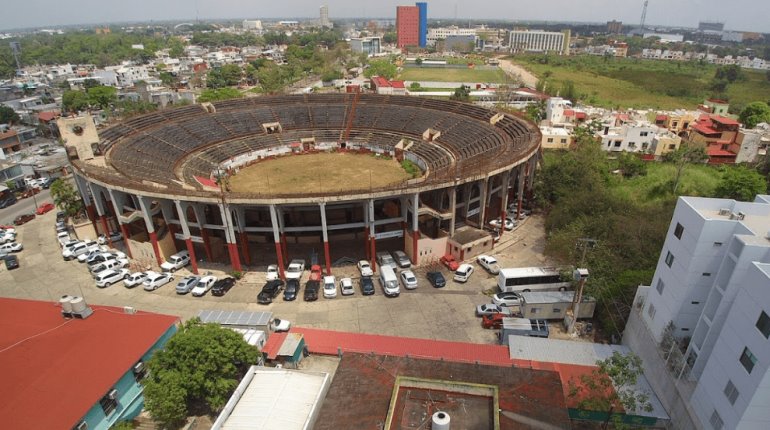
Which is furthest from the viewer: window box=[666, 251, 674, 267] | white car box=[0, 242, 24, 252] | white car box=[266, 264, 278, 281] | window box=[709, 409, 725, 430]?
white car box=[0, 242, 24, 252]

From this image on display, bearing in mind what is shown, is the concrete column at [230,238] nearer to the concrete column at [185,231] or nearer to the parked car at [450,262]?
the concrete column at [185,231]

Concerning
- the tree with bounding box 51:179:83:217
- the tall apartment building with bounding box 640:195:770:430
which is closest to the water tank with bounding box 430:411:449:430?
the tall apartment building with bounding box 640:195:770:430

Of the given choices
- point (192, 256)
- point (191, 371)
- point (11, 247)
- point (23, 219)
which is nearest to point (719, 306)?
point (191, 371)

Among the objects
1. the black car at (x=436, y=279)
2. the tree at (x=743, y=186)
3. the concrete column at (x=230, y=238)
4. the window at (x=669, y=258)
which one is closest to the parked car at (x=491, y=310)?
the black car at (x=436, y=279)

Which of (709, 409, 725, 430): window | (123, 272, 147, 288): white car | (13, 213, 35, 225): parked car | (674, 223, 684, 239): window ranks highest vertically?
(674, 223, 684, 239): window

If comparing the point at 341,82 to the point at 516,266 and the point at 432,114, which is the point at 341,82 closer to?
the point at 432,114

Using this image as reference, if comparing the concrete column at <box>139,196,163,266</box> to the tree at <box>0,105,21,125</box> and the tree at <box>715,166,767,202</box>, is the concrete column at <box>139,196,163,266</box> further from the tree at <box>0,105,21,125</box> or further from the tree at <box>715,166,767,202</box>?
the tree at <box>0,105,21,125</box>
